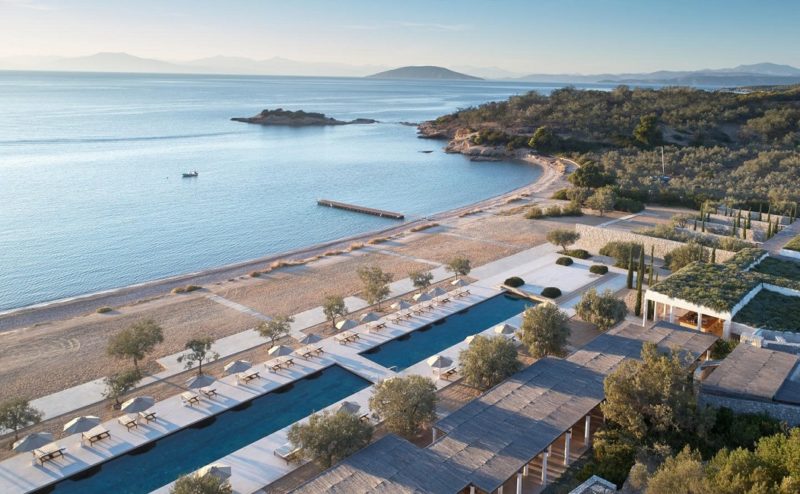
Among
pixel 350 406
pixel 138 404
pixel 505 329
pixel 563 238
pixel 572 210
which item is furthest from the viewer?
pixel 572 210

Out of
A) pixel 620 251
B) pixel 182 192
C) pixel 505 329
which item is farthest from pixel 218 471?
pixel 182 192

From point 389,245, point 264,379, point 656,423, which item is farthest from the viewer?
point 389,245

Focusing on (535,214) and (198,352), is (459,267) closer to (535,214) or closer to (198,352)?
(198,352)

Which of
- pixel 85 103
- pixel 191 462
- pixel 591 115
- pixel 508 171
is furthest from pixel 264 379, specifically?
pixel 85 103

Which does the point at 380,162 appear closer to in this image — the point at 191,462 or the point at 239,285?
the point at 239,285

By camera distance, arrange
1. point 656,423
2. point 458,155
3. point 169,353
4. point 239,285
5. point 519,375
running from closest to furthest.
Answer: point 656,423 → point 519,375 → point 169,353 → point 239,285 → point 458,155

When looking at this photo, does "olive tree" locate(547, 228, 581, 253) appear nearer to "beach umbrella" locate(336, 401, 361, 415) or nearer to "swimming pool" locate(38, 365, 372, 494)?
"swimming pool" locate(38, 365, 372, 494)
